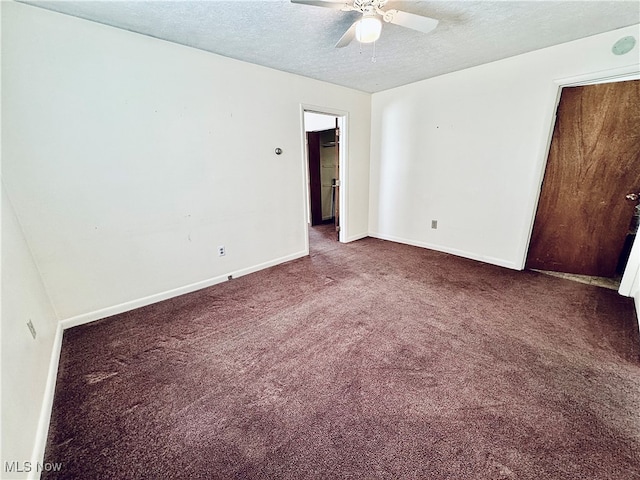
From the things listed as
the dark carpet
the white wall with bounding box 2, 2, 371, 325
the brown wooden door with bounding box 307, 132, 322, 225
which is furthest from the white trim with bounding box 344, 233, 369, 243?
the dark carpet

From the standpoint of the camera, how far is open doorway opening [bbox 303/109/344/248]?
4.70m

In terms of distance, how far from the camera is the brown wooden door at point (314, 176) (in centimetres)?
528

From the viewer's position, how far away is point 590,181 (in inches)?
108

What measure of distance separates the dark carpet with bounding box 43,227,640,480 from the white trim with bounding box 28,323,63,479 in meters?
0.04

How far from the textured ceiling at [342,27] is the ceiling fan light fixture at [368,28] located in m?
0.31

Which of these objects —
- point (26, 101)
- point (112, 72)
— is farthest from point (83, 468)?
point (112, 72)

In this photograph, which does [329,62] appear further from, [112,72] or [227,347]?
[227,347]

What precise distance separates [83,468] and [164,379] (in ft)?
1.73

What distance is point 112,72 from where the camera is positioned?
2.10 meters

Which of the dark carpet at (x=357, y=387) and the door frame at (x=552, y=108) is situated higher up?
the door frame at (x=552, y=108)

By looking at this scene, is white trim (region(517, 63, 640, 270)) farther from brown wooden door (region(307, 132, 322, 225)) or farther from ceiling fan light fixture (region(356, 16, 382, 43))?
brown wooden door (region(307, 132, 322, 225))

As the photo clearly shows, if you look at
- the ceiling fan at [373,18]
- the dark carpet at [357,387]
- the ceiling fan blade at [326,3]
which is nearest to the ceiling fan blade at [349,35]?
the ceiling fan at [373,18]

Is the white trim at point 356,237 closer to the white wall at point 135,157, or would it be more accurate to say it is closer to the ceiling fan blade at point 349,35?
the white wall at point 135,157

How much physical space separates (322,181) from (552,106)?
3.86m
